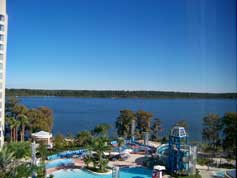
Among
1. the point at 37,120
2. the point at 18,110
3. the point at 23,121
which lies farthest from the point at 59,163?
the point at 18,110

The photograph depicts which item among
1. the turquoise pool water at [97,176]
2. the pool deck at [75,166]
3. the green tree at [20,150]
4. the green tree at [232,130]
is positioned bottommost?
the turquoise pool water at [97,176]

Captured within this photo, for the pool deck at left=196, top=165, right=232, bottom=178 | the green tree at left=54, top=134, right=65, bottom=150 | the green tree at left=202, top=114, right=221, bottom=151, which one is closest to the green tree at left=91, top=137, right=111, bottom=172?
the green tree at left=54, top=134, right=65, bottom=150

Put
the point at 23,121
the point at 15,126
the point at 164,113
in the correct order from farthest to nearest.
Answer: the point at 164,113 → the point at 23,121 → the point at 15,126

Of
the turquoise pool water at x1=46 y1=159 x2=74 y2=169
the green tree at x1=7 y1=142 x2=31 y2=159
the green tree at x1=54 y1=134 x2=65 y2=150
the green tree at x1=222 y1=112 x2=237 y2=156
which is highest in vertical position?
the green tree at x1=222 y1=112 x2=237 y2=156

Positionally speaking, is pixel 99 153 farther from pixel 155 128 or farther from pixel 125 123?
pixel 155 128

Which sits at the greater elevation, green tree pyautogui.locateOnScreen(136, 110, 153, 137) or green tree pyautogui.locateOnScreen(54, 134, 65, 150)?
green tree pyautogui.locateOnScreen(136, 110, 153, 137)

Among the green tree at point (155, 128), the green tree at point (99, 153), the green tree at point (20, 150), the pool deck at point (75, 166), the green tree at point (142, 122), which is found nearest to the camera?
the green tree at point (20, 150)

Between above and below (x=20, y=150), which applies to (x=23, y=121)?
above

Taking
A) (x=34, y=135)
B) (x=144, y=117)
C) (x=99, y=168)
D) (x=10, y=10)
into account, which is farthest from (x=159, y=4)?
(x=144, y=117)

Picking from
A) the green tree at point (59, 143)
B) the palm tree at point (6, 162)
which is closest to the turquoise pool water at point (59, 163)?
the green tree at point (59, 143)

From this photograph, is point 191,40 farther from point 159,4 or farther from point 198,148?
point 198,148

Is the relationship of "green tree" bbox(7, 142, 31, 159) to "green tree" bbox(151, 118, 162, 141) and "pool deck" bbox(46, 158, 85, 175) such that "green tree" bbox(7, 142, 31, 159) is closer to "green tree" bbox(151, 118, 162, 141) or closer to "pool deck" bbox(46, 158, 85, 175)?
"pool deck" bbox(46, 158, 85, 175)

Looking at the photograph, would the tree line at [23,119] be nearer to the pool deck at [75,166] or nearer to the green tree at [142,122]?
the pool deck at [75,166]

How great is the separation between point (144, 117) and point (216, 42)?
10.0 m
